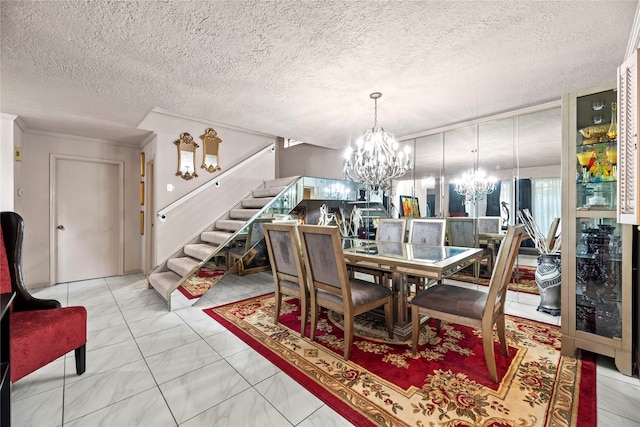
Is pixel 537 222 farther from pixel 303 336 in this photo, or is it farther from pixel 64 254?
pixel 64 254

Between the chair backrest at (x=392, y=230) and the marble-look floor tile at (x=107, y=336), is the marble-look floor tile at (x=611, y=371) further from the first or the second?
the marble-look floor tile at (x=107, y=336)

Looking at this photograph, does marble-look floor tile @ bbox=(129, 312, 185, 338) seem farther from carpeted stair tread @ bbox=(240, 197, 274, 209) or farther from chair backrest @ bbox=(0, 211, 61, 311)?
carpeted stair tread @ bbox=(240, 197, 274, 209)

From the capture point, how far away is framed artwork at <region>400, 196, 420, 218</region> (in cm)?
478

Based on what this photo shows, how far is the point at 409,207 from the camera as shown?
16.0ft

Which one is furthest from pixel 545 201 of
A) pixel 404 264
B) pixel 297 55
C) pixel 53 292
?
pixel 53 292

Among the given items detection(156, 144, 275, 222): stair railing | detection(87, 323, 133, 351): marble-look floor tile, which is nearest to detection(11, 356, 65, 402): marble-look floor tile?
detection(87, 323, 133, 351): marble-look floor tile

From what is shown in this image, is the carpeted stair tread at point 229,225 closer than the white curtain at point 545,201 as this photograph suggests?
No

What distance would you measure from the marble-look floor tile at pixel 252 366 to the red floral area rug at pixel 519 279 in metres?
3.49

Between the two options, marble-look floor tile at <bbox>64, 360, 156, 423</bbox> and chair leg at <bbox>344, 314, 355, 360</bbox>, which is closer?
marble-look floor tile at <bbox>64, 360, 156, 423</bbox>

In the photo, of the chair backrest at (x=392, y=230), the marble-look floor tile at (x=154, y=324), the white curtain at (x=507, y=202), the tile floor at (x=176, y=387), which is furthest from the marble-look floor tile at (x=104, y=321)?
the white curtain at (x=507, y=202)

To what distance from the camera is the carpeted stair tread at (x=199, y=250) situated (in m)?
3.56

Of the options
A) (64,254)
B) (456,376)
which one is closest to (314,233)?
(456,376)

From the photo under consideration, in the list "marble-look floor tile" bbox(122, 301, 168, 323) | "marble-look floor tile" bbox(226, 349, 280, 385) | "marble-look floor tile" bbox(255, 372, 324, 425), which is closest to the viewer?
"marble-look floor tile" bbox(255, 372, 324, 425)

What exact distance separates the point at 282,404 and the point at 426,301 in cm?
119
